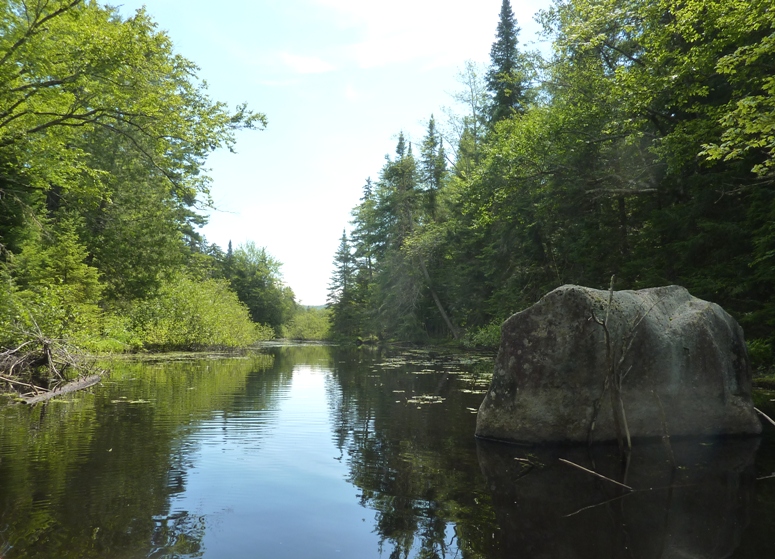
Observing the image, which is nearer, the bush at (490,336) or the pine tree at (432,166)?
the bush at (490,336)

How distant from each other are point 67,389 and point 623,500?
34.9ft

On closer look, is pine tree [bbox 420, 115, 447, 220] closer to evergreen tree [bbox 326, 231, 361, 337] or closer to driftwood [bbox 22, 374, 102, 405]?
evergreen tree [bbox 326, 231, 361, 337]

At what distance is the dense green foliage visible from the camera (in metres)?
10.7

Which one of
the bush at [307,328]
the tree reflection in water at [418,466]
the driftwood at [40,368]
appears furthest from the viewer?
the bush at [307,328]

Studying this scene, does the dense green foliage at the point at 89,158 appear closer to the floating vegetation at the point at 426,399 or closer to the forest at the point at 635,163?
the floating vegetation at the point at 426,399

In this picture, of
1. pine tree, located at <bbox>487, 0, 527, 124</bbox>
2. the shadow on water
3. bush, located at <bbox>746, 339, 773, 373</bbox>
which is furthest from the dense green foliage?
pine tree, located at <bbox>487, 0, 527, 124</bbox>

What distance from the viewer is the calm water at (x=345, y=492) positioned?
4055 mm

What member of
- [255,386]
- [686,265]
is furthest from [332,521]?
[686,265]

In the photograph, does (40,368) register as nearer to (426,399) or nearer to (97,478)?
(97,478)

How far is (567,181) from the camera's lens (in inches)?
774

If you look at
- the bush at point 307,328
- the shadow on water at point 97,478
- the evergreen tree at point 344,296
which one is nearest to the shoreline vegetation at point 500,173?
the shadow on water at point 97,478

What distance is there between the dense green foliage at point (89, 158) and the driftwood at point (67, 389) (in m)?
0.94

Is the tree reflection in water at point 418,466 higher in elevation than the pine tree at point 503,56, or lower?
lower

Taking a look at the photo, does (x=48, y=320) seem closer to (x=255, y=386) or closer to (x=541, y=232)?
(x=255, y=386)
